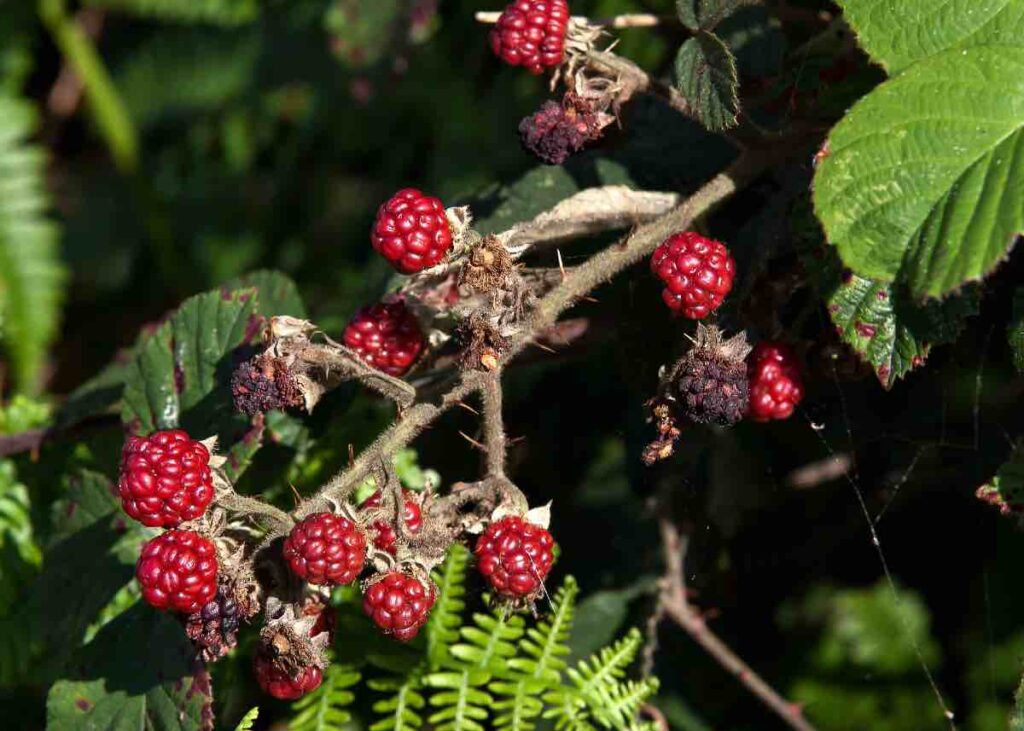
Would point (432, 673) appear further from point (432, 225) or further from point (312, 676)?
point (432, 225)

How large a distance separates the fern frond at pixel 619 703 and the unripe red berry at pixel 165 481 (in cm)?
75

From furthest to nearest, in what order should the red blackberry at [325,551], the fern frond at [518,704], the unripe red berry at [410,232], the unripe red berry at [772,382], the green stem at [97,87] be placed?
1. the green stem at [97,87]
2. the fern frond at [518,704]
3. the unripe red berry at [772,382]
4. the unripe red berry at [410,232]
5. the red blackberry at [325,551]

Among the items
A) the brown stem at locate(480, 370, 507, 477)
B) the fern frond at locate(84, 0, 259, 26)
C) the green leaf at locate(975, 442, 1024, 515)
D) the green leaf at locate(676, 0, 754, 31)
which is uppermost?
the green leaf at locate(676, 0, 754, 31)

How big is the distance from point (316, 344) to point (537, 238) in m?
0.34

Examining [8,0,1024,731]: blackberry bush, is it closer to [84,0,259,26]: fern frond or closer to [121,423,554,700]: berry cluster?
[121,423,554,700]: berry cluster

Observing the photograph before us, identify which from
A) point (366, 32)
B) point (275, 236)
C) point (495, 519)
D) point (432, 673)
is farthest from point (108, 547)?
point (275, 236)

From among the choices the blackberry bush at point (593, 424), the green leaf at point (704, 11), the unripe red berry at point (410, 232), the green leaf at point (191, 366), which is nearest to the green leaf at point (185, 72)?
the blackberry bush at point (593, 424)

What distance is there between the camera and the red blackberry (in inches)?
51.9

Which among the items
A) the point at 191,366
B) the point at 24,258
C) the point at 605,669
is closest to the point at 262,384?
the point at 191,366

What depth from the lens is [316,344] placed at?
1.52 metres

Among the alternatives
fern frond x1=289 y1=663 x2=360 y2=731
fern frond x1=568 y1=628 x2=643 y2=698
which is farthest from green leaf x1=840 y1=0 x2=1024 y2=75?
fern frond x1=289 y1=663 x2=360 y2=731

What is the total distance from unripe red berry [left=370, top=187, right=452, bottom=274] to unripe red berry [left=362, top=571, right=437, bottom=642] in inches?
15.2

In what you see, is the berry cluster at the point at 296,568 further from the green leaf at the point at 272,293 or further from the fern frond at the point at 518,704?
the green leaf at the point at 272,293

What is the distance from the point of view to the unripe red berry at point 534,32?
158 cm
